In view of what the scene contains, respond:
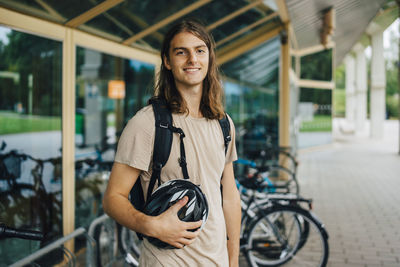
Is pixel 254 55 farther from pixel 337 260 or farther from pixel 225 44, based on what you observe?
pixel 337 260

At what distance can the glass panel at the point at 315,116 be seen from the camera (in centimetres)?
1492

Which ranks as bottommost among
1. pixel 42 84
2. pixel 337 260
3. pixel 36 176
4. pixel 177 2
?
pixel 337 260

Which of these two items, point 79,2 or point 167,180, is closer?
point 167,180

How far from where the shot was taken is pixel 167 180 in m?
1.44

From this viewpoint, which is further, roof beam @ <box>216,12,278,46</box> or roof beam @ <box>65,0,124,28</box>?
roof beam @ <box>216,12,278,46</box>

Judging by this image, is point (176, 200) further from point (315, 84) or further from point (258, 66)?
point (315, 84)

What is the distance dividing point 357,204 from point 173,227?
6197 mm

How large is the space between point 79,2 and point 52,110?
1.04m

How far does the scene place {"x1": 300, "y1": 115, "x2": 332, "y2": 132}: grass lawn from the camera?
49.3 ft

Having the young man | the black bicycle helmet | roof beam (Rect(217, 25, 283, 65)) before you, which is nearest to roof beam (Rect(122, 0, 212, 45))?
roof beam (Rect(217, 25, 283, 65))

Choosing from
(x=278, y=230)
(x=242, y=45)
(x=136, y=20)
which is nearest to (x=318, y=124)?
(x=242, y=45)

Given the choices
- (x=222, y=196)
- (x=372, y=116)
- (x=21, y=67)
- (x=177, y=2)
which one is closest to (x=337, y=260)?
(x=222, y=196)

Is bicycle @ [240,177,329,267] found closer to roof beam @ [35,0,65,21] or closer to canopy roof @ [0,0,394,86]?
canopy roof @ [0,0,394,86]

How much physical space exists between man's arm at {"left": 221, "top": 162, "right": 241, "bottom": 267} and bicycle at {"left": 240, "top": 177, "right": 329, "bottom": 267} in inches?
80.4
